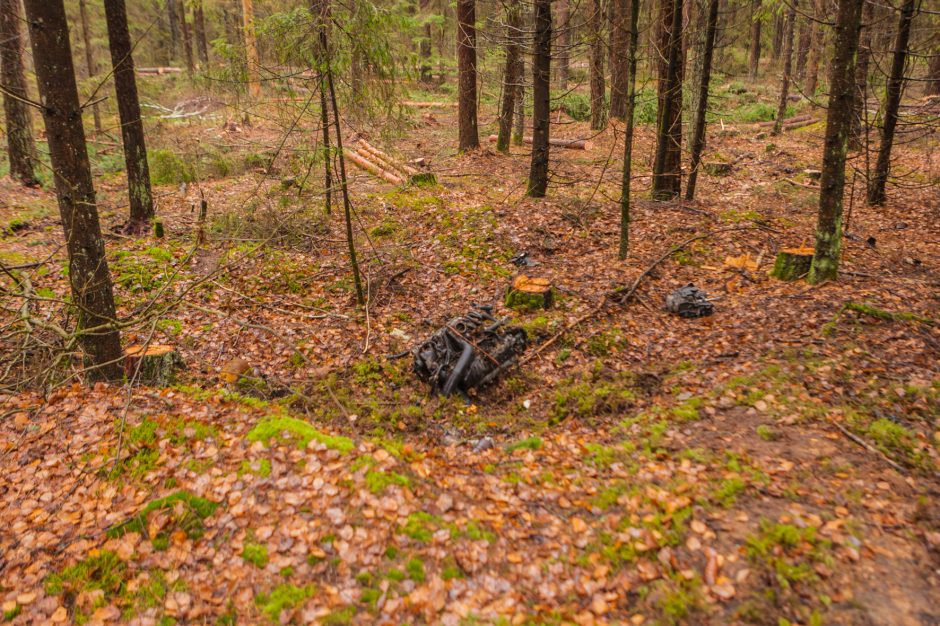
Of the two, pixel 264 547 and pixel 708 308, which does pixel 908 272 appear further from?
pixel 264 547

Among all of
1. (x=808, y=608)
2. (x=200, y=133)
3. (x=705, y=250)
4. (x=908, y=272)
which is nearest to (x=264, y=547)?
(x=808, y=608)

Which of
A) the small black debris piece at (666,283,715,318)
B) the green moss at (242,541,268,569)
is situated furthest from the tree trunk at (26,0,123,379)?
the small black debris piece at (666,283,715,318)

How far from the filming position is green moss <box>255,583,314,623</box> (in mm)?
3486

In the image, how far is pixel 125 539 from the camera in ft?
12.9

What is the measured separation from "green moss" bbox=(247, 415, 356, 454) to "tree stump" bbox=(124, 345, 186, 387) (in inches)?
77.5

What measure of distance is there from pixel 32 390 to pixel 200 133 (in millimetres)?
17337

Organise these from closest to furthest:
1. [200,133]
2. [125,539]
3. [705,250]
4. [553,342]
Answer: [125,539]
[553,342]
[705,250]
[200,133]

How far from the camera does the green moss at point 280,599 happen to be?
349cm

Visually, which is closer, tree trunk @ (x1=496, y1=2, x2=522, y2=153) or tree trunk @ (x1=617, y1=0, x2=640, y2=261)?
tree trunk @ (x1=617, y1=0, x2=640, y2=261)

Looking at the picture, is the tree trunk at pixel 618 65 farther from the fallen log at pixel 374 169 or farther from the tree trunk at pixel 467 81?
the fallen log at pixel 374 169

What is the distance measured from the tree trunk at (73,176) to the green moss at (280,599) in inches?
129

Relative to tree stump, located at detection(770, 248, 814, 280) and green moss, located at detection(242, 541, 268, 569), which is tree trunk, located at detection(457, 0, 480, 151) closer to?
tree stump, located at detection(770, 248, 814, 280)

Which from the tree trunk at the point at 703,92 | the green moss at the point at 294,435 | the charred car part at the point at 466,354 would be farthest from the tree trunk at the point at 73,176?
the tree trunk at the point at 703,92

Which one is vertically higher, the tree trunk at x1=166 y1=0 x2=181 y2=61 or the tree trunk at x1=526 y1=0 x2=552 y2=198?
the tree trunk at x1=166 y1=0 x2=181 y2=61
